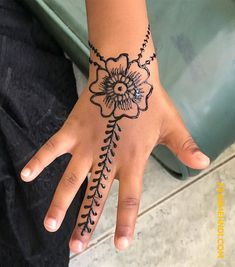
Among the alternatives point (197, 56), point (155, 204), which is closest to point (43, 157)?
point (197, 56)

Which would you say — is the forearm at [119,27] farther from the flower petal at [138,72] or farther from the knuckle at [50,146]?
the knuckle at [50,146]

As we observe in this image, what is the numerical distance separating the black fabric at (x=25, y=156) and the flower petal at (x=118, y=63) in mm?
318

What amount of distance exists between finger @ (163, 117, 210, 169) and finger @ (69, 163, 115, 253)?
99 mm

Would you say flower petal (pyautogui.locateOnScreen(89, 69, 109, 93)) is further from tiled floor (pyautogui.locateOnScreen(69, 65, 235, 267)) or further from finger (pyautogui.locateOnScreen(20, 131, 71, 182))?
tiled floor (pyautogui.locateOnScreen(69, 65, 235, 267))

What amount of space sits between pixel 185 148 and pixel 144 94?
11 centimetres

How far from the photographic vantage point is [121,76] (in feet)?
2.24

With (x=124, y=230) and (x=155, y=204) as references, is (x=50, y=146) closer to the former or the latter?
(x=124, y=230)

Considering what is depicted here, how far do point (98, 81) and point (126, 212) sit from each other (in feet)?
0.68

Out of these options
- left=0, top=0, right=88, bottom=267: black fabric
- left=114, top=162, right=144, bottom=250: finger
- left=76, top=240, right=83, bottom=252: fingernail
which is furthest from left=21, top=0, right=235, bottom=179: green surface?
left=76, top=240, right=83, bottom=252: fingernail

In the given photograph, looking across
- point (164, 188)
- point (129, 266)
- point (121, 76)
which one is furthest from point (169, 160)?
point (121, 76)

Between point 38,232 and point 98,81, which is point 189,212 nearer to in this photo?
point 38,232

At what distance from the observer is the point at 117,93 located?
2.23 ft

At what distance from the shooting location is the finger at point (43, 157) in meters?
0.63

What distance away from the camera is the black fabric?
0.93 meters
